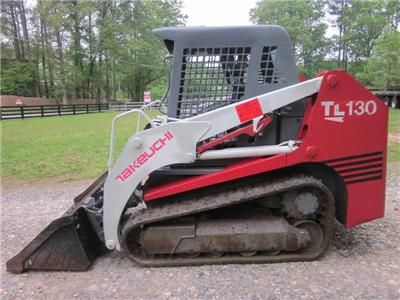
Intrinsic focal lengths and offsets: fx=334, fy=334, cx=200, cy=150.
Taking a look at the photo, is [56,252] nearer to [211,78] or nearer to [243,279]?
[243,279]

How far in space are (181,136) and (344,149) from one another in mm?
1454

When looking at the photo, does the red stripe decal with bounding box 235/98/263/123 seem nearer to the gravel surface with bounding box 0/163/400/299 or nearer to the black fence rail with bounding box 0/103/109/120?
the gravel surface with bounding box 0/163/400/299

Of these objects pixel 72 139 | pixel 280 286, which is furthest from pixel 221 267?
pixel 72 139

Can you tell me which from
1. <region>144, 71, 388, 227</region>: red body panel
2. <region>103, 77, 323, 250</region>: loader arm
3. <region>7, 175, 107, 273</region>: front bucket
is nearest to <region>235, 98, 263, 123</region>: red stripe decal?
<region>103, 77, 323, 250</region>: loader arm

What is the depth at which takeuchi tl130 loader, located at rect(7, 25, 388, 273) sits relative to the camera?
2.92 meters

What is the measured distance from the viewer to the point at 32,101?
38.6 meters

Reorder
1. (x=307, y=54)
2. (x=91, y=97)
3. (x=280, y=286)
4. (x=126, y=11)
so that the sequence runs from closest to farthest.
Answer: (x=280, y=286) → (x=307, y=54) → (x=126, y=11) → (x=91, y=97)

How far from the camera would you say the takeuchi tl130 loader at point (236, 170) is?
292cm

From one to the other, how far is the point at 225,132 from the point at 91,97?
1746 inches

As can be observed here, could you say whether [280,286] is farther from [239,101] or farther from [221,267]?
[239,101]

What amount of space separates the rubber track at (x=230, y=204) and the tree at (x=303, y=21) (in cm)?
3519

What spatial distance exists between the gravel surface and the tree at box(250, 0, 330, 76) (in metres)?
35.1

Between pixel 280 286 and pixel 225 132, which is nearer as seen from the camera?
pixel 280 286

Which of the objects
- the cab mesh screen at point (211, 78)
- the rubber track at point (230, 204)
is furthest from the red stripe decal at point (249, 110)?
the rubber track at point (230, 204)
